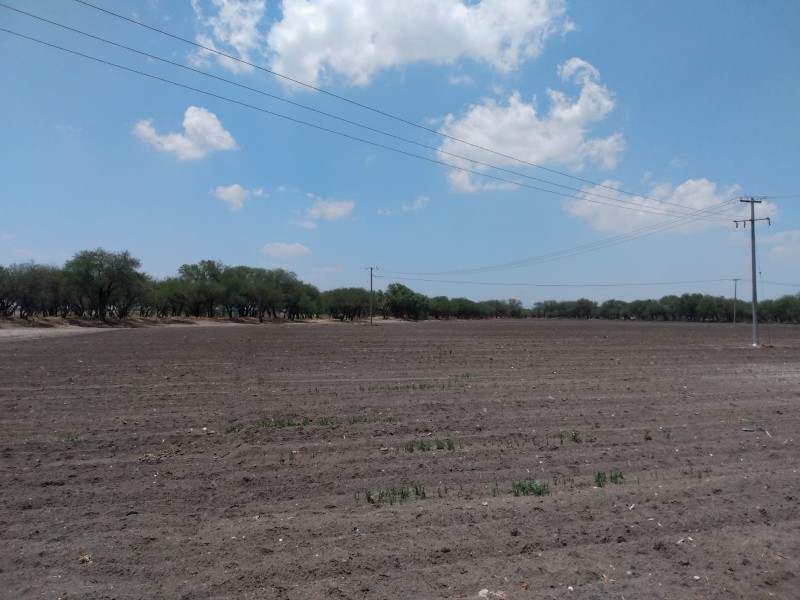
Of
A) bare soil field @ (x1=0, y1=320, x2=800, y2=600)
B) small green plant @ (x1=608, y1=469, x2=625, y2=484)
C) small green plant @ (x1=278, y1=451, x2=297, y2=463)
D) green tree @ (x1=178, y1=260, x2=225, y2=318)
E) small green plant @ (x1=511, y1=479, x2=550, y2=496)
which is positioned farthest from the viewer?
green tree @ (x1=178, y1=260, x2=225, y2=318)

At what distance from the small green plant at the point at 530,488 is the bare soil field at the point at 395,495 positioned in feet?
0.12

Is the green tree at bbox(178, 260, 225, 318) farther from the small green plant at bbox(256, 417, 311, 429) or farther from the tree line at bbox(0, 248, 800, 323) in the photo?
the small green plant at bbox(256, 417, 311, 429)

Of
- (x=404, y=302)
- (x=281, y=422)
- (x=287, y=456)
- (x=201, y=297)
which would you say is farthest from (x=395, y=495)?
(x=404, y=302)

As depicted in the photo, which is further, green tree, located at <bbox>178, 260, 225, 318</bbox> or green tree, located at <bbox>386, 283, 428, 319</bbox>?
green tree, located at <bbox>386, 283, 428, 319</bbox>

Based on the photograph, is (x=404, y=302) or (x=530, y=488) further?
(x=404, y=302)

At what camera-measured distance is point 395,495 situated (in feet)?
21.9

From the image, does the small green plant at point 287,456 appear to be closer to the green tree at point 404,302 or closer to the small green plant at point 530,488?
the small green plant at point 530,488

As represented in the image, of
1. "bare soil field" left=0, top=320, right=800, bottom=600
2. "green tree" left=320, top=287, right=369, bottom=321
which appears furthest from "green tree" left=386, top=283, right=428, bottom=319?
"bare soil field" left=0, top=320, right=800, bottom=600

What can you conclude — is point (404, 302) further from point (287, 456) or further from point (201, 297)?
point (287, 456)

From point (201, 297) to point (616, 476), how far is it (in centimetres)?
10963

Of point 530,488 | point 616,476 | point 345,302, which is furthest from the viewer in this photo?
point 345,302

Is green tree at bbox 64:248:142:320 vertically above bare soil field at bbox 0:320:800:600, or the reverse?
green tree at bbox 64:248:142:320

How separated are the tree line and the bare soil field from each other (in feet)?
249

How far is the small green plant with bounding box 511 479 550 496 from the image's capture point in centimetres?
678
